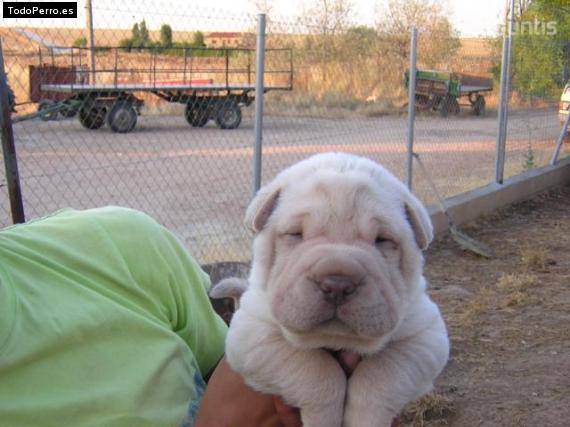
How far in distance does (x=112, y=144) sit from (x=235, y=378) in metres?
13.2

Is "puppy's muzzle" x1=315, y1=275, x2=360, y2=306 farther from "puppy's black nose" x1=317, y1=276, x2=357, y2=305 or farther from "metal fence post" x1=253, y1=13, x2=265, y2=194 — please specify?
"metal fence post" x1=253, y1=13, x2=265, y2=194

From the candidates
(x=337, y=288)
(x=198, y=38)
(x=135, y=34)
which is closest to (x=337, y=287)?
(x=337, y=288)

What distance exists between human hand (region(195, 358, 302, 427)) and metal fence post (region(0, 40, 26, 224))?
1.99m

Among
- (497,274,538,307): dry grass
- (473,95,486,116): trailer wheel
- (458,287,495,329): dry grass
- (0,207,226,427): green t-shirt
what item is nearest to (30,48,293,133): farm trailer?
(473,95,486,116): trailer wheel

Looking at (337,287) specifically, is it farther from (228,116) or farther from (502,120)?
(228,116)

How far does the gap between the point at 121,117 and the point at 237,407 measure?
13.9 meters

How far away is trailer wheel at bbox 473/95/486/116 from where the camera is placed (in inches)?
494

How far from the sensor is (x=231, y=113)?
15570mm

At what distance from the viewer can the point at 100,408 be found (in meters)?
1.88

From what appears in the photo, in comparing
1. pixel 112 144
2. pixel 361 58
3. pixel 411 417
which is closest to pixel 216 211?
pixel 361 58

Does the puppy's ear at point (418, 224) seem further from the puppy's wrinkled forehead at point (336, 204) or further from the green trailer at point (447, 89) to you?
the green trailer at point (447, 89)

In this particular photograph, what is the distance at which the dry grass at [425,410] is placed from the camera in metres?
4.06

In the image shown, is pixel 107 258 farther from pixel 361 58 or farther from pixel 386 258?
pixel 361 58

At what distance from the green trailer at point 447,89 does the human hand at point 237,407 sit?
6.85 m
